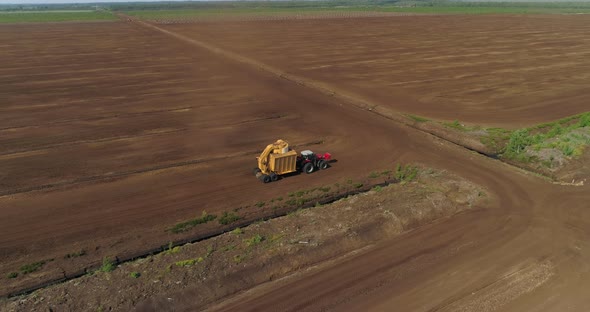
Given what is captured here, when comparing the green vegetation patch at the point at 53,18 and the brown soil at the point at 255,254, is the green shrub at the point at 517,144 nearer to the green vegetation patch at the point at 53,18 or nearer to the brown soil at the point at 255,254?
the brown soil at the point at 255,254

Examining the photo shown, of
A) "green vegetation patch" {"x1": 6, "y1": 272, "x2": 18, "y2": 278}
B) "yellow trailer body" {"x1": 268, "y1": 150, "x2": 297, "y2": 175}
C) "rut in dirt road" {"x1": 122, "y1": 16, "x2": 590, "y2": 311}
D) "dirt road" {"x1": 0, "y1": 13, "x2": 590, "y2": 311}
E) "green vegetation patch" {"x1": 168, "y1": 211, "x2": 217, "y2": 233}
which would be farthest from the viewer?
"yellow trailer body" {"x1": 268, "y1": 150, "x2": 297, "y2": 175}

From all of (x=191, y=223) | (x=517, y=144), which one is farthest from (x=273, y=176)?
(x=517, y=144)

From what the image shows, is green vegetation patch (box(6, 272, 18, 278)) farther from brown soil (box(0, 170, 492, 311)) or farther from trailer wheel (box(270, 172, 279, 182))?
trailer wheel (box(270, 172, 279, 182))

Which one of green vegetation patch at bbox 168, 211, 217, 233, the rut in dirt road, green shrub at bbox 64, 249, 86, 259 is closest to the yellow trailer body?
green vegetation patch at bbox 168, 211, 217, 233

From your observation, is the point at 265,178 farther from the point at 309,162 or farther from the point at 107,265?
the point at 107,265

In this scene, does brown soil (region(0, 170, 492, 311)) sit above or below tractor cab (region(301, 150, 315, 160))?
below

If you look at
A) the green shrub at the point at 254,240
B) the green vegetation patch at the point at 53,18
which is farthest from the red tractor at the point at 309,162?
the green vegetation patch at the point at 53,18
